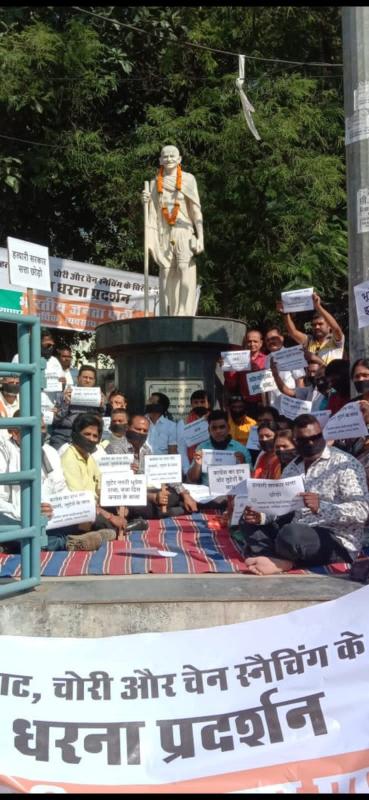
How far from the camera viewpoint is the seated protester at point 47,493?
6.18 m

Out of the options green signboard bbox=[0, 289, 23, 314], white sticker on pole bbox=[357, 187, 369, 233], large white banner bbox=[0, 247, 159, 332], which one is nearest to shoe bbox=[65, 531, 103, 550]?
green signboard bbox=[0, 289, 23, 314]

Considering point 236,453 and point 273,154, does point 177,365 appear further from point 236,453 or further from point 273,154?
point 273,154

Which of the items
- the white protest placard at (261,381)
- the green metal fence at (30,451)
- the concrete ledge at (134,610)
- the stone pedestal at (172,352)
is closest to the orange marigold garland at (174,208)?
the stone pedestal at (172,352)

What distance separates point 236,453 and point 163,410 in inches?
89.6

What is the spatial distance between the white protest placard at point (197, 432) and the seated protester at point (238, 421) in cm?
64

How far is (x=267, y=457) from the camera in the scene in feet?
22.8

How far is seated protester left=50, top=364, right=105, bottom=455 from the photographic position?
29.9 feet

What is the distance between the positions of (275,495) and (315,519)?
13.4 inches

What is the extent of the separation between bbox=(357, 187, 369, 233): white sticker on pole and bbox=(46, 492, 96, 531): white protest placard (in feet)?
9.87

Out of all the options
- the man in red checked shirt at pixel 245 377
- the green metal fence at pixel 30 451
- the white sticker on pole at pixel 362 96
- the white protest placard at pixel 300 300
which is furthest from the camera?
the man in red checked shirt at pixel 245 377

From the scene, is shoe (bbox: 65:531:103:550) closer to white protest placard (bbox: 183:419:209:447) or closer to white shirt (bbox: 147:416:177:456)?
white protest placard (bbox: 183:419:209:447)

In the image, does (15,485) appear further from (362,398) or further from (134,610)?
(362,398)

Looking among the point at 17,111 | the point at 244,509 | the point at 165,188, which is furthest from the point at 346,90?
the point at 17,111

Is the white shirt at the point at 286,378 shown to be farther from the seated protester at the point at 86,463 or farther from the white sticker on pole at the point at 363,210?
the seated protester at the point at 86,463
